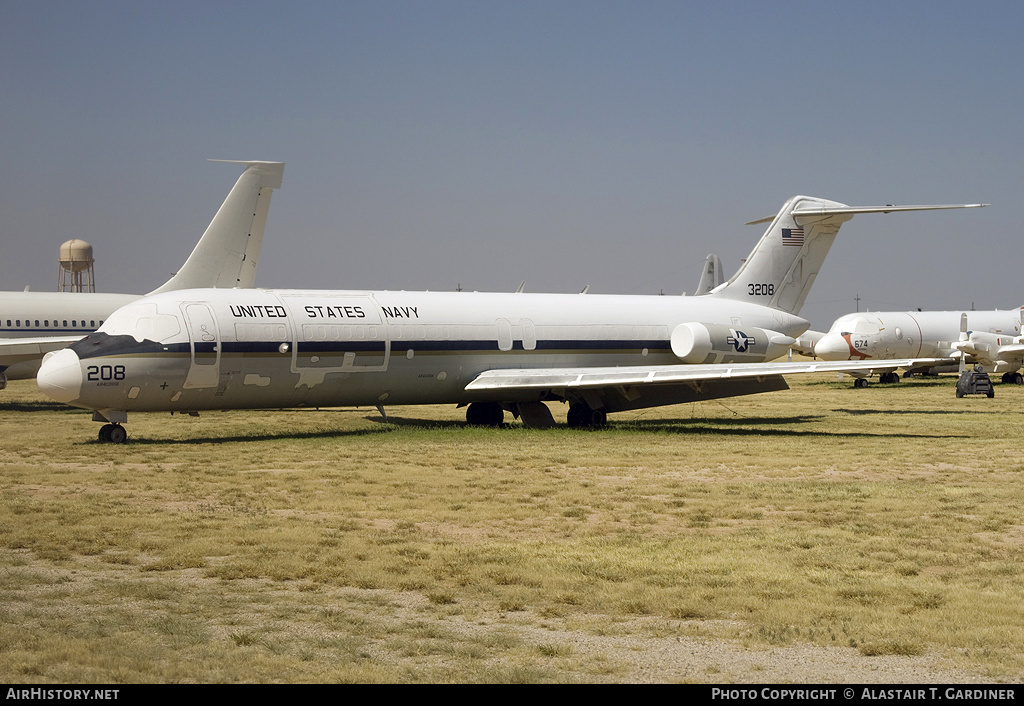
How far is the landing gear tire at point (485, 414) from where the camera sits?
2945cm

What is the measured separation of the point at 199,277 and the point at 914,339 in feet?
126

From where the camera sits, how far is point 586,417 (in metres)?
28.7

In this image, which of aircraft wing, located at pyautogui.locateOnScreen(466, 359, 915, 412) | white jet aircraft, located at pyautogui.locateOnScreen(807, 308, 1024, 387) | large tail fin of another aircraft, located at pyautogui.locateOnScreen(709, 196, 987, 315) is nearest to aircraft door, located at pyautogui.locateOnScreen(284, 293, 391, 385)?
aircraft wing, located at pyautogui.locateOnScreen(466, 359, 915, 412)

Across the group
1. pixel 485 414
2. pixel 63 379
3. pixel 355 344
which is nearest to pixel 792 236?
pixel 485 414

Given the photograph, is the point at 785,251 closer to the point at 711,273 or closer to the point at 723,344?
the point at 723,344

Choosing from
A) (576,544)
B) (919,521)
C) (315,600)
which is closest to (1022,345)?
(919,521)

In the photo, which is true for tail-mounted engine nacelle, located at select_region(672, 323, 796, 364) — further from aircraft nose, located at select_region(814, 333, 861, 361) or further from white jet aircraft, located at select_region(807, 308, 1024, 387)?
aircraft nose, located at select_region(814, 333, 861, 361)

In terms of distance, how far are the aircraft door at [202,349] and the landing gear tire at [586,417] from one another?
9.70 meters

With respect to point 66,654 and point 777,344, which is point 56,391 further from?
point 777,344

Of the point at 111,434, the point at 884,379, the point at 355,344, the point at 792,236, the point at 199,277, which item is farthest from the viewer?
the point at 884,379

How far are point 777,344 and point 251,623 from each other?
25.3m

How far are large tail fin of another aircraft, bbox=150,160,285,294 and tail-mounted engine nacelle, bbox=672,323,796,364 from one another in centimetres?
1363

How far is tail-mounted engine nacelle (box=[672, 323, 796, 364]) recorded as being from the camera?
30266 mm

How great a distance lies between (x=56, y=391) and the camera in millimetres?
22000
